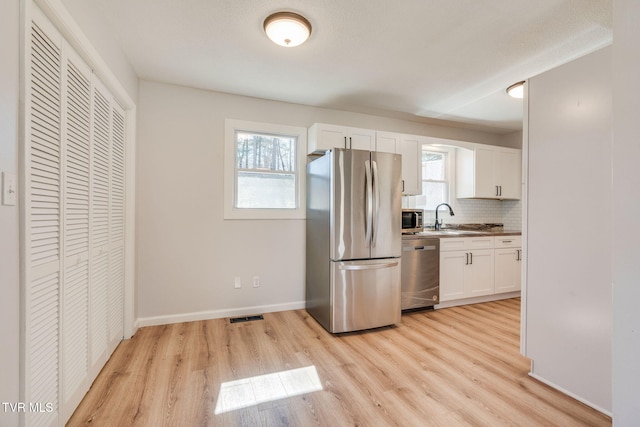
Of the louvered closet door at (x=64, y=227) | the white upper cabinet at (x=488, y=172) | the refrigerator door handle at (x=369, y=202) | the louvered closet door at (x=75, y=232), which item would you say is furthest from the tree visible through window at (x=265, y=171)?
the white upper cabinet at (x=488, y=172)

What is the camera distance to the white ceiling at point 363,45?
1875mm

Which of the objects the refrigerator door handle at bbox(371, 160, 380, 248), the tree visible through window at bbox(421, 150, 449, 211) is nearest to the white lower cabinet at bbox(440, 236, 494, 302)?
the tree visible through window at bbox(421, 150, 449, 211)

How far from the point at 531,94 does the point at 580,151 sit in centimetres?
53

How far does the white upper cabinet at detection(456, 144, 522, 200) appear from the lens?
4.20m

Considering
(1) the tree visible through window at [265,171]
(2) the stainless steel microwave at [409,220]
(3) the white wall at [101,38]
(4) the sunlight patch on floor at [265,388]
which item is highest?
(3) the white wall at [101,38]

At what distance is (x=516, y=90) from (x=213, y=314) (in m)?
3.99

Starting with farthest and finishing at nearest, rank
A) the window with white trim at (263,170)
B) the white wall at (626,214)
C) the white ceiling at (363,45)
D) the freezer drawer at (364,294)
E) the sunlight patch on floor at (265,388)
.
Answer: the window with white trim at (263,170) < the freezer drawer at (364,294) < the white ceiling at (363,45) < the sunlight patch on floor at (265,388) < the white wall at (626,214)

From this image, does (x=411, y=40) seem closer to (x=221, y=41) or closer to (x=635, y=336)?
(x=221, y=41)

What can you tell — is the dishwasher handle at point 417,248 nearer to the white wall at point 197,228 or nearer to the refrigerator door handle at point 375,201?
the refrigerator door handle at point 375,201

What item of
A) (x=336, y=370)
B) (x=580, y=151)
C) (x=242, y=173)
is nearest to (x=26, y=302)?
(x=336, y=370)

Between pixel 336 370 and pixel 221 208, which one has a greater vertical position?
pixel 221 208

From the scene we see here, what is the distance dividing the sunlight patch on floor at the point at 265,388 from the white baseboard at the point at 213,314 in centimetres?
127

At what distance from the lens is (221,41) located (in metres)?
2.24

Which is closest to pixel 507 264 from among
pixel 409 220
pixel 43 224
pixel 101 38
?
pixel 409 220
